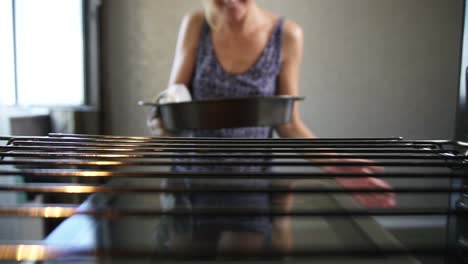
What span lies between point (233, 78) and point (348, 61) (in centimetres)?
103

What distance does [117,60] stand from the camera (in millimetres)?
1686

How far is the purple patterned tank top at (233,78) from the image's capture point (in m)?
1.06

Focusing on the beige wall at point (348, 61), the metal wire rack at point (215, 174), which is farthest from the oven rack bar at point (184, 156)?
the beige wall at point (348, 61)

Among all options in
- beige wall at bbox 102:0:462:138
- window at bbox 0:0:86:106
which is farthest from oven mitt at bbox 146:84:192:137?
beige wall at bbox 102:0:462:138

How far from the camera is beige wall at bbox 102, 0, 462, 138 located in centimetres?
171

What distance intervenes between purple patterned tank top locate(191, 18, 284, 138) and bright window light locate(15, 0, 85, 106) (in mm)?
456

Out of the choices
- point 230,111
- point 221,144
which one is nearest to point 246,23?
point 230,111

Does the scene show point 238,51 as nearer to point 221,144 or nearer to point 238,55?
point 238,55

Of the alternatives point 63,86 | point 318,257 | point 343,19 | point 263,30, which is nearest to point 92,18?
point 63,86

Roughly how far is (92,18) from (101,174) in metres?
1.54

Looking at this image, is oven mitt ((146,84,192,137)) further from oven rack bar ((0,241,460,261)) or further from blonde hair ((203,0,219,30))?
oven rack bar ((0,241,460,261))

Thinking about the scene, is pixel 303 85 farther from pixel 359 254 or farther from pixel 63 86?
pixel 359 254

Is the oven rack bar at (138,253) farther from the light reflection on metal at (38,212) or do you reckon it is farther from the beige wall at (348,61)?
the beige wall at (348,61)

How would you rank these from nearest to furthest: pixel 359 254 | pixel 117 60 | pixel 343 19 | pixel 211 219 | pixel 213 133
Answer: pixel 359 254, pixel 211 219, pixel 213 133, pixel 117 60, pixel 343 19
